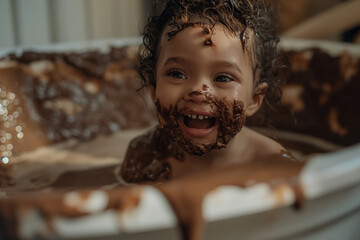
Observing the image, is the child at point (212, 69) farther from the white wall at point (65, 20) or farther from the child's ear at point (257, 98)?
the white wall at point (65, 20)

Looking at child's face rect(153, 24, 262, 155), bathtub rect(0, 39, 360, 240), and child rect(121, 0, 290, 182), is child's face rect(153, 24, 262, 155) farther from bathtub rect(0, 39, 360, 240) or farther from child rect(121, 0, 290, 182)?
bathtub rect(0, 39, 360, 240)

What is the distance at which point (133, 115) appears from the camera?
3.94 ft

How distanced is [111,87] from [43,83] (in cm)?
21

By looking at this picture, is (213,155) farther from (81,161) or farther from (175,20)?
(81,161)

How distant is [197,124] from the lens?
0.45 meters

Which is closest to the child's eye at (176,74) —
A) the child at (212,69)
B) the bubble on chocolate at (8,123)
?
the child at (212,69)

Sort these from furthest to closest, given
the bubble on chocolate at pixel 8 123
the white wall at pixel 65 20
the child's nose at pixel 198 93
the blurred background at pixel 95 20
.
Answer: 1. the white wall at pixel 65 20
2. the blurred background at pixel 95 20
3. the bubble on chocolate at pixel 8 123
4. the child's nose at pixel 198 93

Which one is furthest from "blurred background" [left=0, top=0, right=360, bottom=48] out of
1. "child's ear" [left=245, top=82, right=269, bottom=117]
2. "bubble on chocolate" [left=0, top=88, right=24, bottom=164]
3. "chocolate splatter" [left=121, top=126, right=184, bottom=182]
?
"child's ear" [left=245, top=82, right=269, bottom=117]

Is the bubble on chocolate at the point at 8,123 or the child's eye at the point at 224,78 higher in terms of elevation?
the child's eye at the point at 224,78

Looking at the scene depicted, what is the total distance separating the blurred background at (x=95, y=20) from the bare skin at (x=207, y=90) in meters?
0.71

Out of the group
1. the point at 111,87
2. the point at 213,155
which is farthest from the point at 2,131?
the point at 213,155

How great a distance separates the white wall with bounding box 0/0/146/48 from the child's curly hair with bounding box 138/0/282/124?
85cm

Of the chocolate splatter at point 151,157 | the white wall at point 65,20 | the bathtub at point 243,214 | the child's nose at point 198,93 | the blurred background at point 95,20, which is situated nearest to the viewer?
the bathtub at point 243,214

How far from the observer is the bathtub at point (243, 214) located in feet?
0.98
